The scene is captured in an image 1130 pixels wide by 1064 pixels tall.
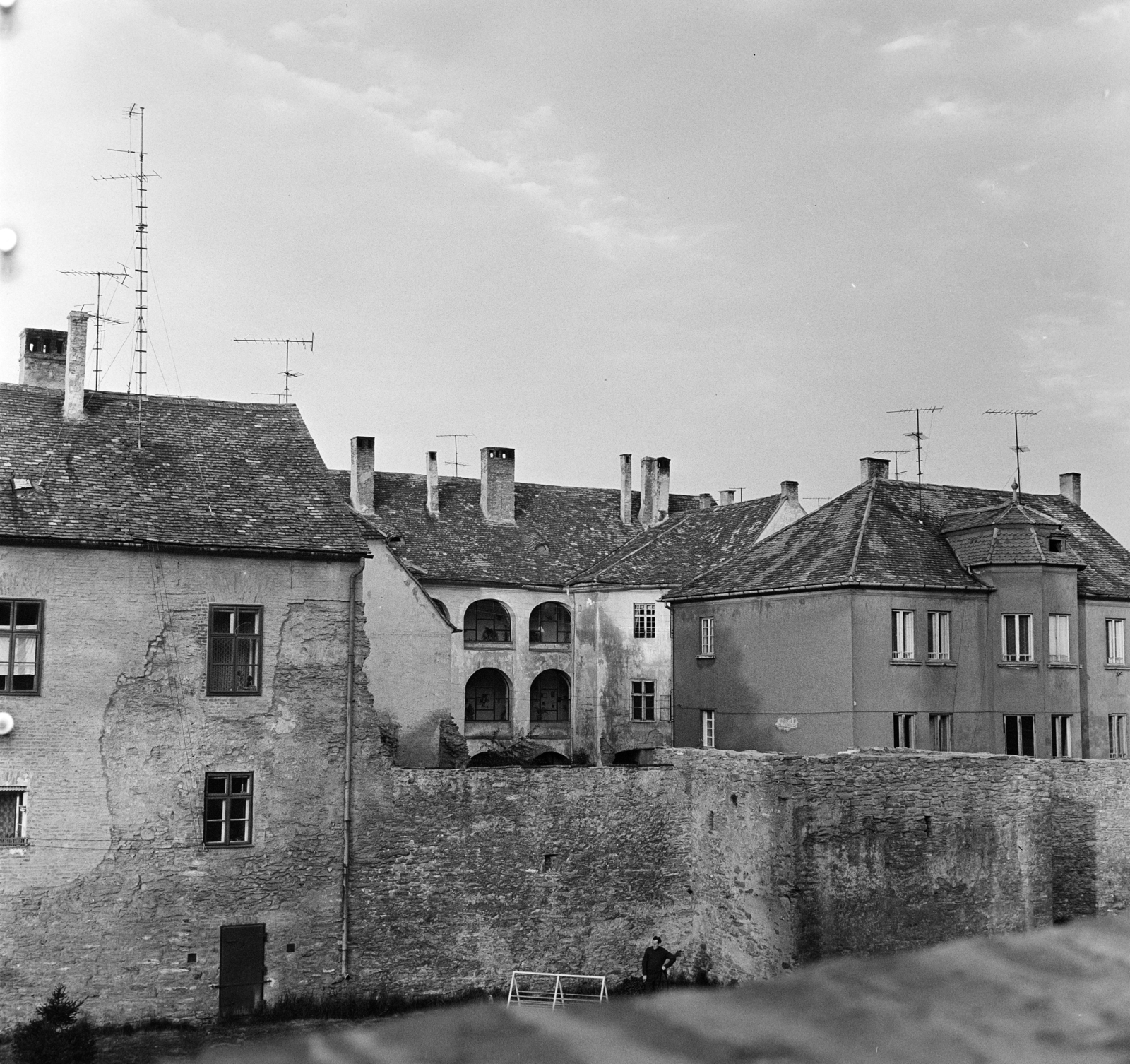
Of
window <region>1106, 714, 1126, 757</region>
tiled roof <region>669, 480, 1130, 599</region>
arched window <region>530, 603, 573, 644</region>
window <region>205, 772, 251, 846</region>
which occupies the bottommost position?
window <region>205, 772, 251, 846</region>

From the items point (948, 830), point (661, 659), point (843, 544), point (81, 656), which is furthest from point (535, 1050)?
point (661, 659)

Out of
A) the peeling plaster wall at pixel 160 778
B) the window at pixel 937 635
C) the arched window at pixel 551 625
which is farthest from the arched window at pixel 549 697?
the peeling plaster wall at pixel 160 778

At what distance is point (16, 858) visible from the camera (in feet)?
69.7

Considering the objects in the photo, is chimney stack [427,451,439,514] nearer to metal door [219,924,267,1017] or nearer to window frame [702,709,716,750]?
window frame [702,709,716,750]

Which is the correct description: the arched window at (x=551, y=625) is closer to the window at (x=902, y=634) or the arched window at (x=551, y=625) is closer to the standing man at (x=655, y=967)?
the window at (x=902, y=634)

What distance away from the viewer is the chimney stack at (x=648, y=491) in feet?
178

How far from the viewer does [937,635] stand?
29.9m

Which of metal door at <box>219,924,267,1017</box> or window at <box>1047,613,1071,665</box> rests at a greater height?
window at <box>1047,613,1071,665</box>

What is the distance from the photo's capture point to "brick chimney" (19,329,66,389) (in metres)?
27.0

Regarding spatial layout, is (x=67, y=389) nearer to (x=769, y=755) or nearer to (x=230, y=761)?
(x=230, y=761)

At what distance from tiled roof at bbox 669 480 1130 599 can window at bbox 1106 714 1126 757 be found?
10.4 feet

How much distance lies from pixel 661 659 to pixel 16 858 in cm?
2985

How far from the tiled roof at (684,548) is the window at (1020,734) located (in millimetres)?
17422

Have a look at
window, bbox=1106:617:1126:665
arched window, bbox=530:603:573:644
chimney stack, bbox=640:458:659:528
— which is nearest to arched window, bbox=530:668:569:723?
arched window, bbox=530:603:573:644
